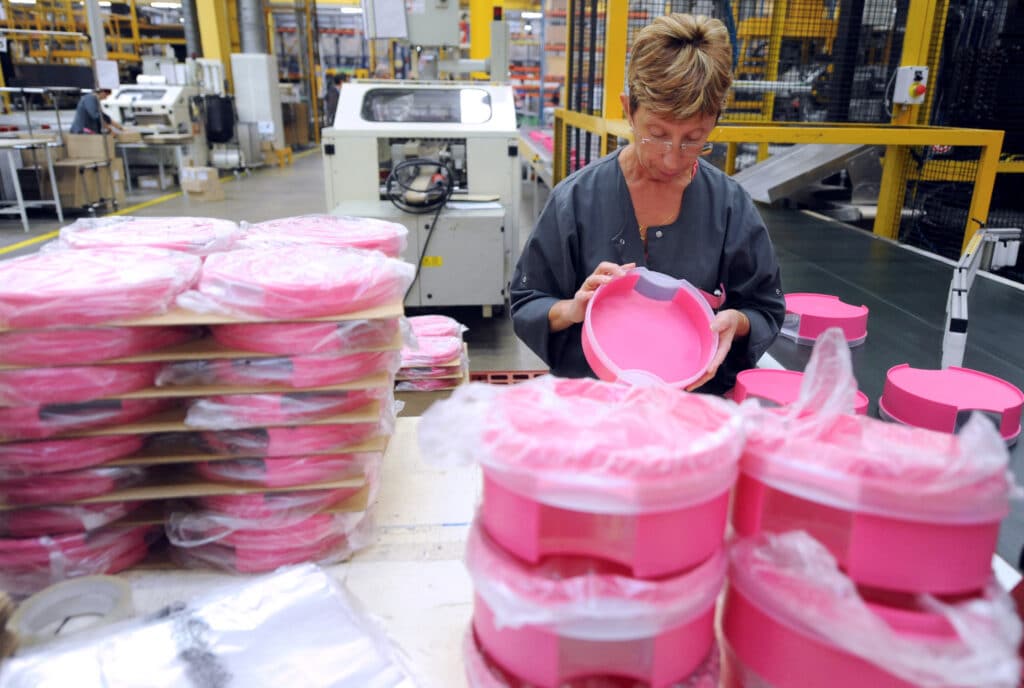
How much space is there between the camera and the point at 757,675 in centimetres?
62

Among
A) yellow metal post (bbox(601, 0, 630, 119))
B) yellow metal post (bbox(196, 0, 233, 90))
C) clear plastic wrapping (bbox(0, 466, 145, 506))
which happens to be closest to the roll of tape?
clear plastic wrapping (bbox(0, 466, 145, 506))

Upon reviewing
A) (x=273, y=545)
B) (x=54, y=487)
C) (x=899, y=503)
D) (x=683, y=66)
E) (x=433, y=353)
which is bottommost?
(x=433, y=353)

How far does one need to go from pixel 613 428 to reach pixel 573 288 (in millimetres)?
854

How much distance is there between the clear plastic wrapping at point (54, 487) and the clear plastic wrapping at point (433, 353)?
1.50 m

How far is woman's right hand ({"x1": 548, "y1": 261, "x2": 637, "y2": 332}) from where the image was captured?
3.63ft

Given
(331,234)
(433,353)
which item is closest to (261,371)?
(331,234)

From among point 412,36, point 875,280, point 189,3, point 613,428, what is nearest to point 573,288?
point 613,428

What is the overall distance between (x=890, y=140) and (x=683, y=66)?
105 inches

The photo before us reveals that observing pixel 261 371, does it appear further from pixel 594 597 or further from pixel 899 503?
pixel 899 503

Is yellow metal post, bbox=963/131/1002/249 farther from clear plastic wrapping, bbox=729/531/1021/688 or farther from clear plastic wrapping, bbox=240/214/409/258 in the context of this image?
clear plastic wrapping, bbox=729/531/1021/688

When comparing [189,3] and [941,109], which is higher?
[189,3]

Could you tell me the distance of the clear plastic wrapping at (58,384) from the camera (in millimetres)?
897

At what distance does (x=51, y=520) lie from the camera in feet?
3.16

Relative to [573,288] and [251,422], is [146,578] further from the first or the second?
[573,288]
